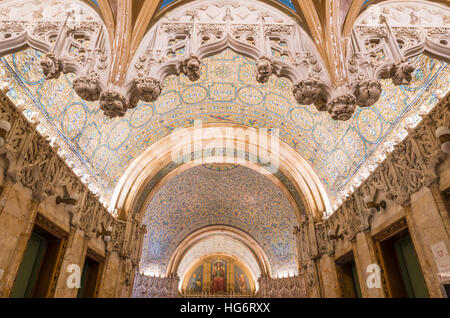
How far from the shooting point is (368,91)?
3.51 meters

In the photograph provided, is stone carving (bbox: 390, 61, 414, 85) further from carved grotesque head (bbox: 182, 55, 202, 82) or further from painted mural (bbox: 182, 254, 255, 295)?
painted mural (bbox: 182, 254, 255, 295)

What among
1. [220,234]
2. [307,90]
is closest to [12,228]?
[307,90]

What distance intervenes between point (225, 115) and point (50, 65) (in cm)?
630

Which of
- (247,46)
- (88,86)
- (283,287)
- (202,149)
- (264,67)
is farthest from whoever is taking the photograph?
(283,287)

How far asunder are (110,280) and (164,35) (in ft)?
22.4

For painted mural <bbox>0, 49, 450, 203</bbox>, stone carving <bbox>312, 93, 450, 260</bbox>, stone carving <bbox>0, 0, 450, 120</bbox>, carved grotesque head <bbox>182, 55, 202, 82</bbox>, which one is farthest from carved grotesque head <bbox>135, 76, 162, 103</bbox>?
stone carving <bbox>312, 93, 450, 260</bbox>

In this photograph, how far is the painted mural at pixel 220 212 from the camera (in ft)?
46.7

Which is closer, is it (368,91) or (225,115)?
(368,91)

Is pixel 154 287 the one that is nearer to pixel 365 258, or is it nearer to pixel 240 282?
pixel 240 282

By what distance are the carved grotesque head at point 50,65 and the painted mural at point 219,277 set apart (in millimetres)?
19765

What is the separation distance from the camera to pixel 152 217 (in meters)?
14.5

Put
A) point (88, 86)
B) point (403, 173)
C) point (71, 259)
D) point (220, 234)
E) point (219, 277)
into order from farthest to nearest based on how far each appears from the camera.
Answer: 1. point (219, 277)
2. point (220, 234)
3. point (71, 259)
4. point (403, 173)
5. point (88, 86)
